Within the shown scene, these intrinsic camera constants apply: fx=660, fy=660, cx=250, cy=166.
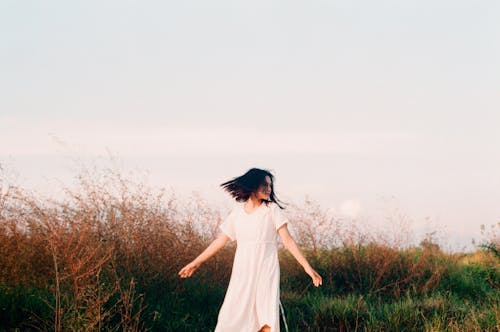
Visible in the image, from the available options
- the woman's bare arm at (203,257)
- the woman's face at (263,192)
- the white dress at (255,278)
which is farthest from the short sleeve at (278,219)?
the woman's bare arm at (203,257)

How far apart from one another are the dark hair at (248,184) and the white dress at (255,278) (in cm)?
24

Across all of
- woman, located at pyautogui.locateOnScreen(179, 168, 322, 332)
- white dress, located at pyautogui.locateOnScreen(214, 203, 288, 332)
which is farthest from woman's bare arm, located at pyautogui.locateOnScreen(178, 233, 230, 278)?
white dress, located at pyautogui.locateOnScreen(214, 203, 288, 332)

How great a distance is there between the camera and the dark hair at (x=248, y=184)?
6.59 m

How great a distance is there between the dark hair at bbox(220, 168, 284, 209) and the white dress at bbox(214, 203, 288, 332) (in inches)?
9.3

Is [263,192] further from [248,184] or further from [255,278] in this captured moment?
[255,278]

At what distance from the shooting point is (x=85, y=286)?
263 inches

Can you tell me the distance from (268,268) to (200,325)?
195cm

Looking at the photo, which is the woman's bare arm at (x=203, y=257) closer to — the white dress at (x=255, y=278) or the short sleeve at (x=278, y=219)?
the white dress at (x=255, y=278)

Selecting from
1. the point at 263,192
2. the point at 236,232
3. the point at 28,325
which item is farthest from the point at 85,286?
the point at 263,192

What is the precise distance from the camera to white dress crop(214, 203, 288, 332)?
634cm

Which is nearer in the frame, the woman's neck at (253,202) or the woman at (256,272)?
the woman at (256,272)

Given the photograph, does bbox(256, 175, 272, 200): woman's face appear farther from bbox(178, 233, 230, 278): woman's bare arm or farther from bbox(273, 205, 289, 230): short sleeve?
bbox(178, 233, 230, 278): woman's bare arm

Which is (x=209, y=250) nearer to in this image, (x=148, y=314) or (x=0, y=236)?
(x=148, y=314)

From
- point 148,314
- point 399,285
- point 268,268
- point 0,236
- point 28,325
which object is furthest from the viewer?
point 399,285
